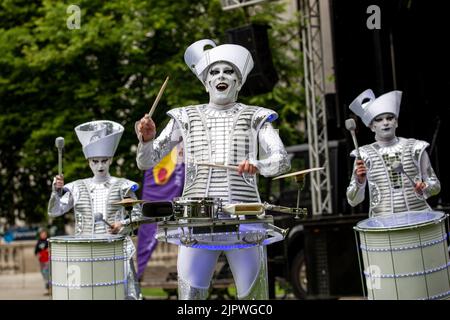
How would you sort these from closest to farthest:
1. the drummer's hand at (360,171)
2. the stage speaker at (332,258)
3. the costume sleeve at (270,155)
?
the costume sleeve at (270,155), the drummer's hand at (360,171), the stage speaker at (332,258)

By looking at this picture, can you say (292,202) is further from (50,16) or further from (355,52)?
(50,16)

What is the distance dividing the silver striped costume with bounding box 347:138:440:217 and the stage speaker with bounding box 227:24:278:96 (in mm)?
5443

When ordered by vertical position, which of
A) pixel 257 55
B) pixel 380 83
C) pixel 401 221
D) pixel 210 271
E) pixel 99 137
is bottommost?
pixel 210 271

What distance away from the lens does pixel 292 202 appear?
44.7 ft

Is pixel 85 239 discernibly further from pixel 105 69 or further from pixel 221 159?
pixel 105 69

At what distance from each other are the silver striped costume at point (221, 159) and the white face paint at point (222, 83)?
0.07 meters

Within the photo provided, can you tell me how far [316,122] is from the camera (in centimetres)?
1288

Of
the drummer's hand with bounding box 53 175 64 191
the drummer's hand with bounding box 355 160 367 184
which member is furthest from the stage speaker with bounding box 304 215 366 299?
the drummer's hand with bounding box 53 175 64 191

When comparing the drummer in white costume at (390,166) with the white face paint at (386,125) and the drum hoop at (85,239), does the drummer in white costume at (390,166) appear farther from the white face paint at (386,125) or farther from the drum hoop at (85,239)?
the drum hoop at (85,239)

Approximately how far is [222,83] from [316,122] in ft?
24.7

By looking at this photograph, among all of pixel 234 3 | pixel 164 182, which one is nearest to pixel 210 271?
Result: pixel 234 3

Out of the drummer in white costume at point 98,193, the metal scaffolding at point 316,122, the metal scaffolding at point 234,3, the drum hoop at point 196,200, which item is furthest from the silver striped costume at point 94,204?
the metal scaffolding at point 234,3

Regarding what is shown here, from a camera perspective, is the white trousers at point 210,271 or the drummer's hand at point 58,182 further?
the drummer's hand at point 58,182

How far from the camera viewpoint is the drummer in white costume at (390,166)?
22.5 feet
